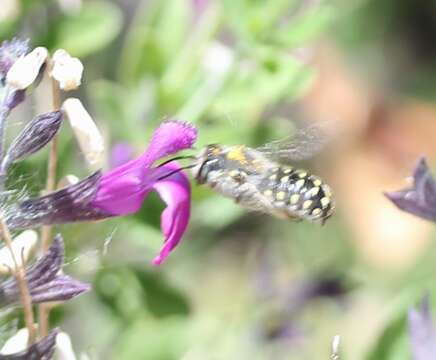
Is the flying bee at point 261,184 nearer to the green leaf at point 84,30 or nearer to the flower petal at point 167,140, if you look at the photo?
the flower petal at point 167,140

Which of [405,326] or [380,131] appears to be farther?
Answer: [380,131]

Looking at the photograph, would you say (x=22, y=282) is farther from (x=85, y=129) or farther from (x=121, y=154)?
(x=121, y=154)

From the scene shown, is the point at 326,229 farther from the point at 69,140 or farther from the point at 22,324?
the point at 22,324

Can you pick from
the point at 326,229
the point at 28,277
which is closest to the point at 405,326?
the point at 28,277

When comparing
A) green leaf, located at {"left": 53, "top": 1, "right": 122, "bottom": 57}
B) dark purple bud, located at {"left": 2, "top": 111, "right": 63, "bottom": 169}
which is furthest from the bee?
green leaf, located at {"left": 53, "top": 1, "right": 122, "bottom": 57}

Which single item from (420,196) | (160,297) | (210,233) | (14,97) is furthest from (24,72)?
(210,233)

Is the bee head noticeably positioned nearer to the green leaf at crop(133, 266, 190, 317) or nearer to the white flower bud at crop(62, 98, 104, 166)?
the white flower bud at crop(62, 98, 104, 166)

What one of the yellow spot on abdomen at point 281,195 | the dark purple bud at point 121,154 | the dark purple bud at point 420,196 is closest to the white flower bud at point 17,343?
the yellow spot on abdomen at point 281,195
